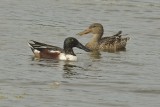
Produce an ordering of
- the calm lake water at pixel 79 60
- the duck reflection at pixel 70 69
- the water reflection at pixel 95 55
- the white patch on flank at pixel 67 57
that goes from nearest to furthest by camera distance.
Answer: the calm lake water at pixel 79 60, the duck reflection at pixel 70 69, the white patch on flank at pixel 67 57, the water reflection at pixel 95 55

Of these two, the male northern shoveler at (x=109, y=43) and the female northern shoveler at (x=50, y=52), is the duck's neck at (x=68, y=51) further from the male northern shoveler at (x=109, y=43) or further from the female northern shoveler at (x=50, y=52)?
the male northern shoveler at (x=109, y=43)

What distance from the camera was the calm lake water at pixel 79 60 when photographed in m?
15.2

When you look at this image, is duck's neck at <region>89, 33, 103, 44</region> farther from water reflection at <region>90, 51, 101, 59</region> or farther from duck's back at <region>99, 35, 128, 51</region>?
water reflection at <region>90, 51, 101, 59</region>

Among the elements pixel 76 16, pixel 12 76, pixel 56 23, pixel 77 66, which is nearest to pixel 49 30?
pixel 56 23

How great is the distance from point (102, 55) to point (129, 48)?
5.78ft

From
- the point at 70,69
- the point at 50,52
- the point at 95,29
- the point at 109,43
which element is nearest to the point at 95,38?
the point at 95,29

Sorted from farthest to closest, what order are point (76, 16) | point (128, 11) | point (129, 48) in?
point (128, 11)
point (76, 16)
point (129, 48)

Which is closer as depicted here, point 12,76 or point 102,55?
point 12,76

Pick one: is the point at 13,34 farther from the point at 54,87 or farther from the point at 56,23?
the point at 54,87

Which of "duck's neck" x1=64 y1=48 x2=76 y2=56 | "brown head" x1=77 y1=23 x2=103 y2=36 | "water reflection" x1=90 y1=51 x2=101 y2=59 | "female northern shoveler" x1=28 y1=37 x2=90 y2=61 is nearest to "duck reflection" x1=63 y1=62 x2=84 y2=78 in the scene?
"female northern shoveler" x1=28 y1=37 x2=90 y2=61

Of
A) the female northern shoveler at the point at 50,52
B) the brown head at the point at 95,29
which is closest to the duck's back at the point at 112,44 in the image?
the brown head at the point at 95,29

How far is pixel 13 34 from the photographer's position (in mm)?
A: 24125

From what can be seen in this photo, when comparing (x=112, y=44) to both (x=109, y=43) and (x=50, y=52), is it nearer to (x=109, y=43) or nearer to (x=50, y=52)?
(x=109, y=43)

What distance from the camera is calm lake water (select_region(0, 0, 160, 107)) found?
15.2m
